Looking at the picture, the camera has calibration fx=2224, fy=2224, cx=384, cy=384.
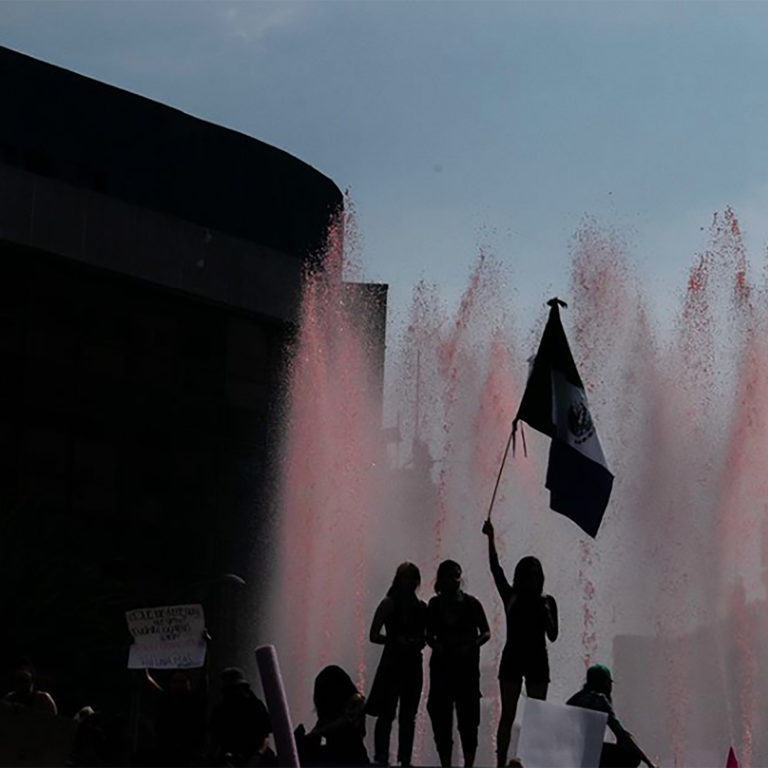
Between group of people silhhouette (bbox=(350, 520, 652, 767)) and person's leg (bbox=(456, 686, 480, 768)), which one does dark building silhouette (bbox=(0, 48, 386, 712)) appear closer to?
group of people silhhouette (bbox=(350, 520, 652, 767))

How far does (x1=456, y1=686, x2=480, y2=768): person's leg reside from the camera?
14930 mm

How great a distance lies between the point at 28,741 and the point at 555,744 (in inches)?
116

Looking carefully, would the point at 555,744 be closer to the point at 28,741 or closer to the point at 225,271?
the point at 28,741

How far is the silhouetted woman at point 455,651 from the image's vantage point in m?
14.8

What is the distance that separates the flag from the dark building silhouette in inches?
1036

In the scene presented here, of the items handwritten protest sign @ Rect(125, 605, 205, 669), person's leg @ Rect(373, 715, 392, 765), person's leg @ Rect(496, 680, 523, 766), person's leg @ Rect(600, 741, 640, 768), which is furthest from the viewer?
person's leg @ Rect(373, 715, 392, 765)

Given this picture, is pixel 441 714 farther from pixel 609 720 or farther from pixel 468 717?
pixel 609 720

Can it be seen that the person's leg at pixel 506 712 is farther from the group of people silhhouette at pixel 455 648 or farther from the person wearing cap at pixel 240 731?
the person wearing cap at pixel 240 731

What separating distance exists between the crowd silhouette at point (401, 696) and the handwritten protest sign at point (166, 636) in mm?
137

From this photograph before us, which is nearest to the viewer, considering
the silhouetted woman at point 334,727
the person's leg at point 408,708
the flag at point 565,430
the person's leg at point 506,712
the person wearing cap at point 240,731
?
the silhouetted woman at point 334,727

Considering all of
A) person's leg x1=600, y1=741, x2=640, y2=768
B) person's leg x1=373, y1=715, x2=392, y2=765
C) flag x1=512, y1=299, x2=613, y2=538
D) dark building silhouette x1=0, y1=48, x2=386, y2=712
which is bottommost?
person's leg x1=373, y1=715, x2=392, y2=765

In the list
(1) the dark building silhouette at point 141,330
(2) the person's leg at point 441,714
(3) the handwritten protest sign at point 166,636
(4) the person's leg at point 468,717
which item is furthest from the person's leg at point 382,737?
(1) the dark building silhouette at point 141,330

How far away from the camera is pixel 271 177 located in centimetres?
5372

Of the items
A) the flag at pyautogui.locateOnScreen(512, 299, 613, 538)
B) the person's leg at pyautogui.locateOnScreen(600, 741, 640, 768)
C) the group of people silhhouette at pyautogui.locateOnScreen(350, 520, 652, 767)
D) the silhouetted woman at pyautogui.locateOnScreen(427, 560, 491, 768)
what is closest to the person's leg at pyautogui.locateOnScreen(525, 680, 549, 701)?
the group of people silhhouette at pyautogui.locateOnScreen(350, 520, 652, 767)
